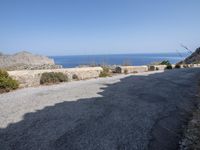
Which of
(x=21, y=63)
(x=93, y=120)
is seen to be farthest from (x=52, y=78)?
(x=21, y=63)

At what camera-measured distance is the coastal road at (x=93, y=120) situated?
457 cm

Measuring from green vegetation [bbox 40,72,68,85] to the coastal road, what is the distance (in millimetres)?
2718

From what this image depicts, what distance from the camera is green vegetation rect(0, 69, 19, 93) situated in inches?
386

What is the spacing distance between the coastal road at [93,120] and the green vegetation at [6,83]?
2.14 ft

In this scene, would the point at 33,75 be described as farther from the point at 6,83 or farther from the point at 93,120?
the point at 93,120

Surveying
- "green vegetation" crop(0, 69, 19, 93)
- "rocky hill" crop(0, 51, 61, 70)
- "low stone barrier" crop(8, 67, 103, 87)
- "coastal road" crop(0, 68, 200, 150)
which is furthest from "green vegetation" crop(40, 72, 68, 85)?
"rocky hill" crop(0, 51, 61, 70)

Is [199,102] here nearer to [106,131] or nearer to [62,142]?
[106,131]

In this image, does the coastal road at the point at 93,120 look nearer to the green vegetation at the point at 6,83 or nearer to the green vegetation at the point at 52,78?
the green vegetation at the point at 6,83

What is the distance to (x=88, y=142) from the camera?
15.0 ft

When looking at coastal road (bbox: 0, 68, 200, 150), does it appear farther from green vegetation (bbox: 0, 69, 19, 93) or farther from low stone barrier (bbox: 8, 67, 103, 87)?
low stone barrier (bbox: 8, 67, 103, 87)

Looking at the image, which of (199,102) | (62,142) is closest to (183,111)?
(199,102)

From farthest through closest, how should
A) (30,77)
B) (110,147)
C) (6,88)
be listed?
(30,77)
(6,88)
(110,147)

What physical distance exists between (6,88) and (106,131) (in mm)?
6337

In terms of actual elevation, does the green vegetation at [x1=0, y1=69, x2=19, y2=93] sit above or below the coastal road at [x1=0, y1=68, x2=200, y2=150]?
above
